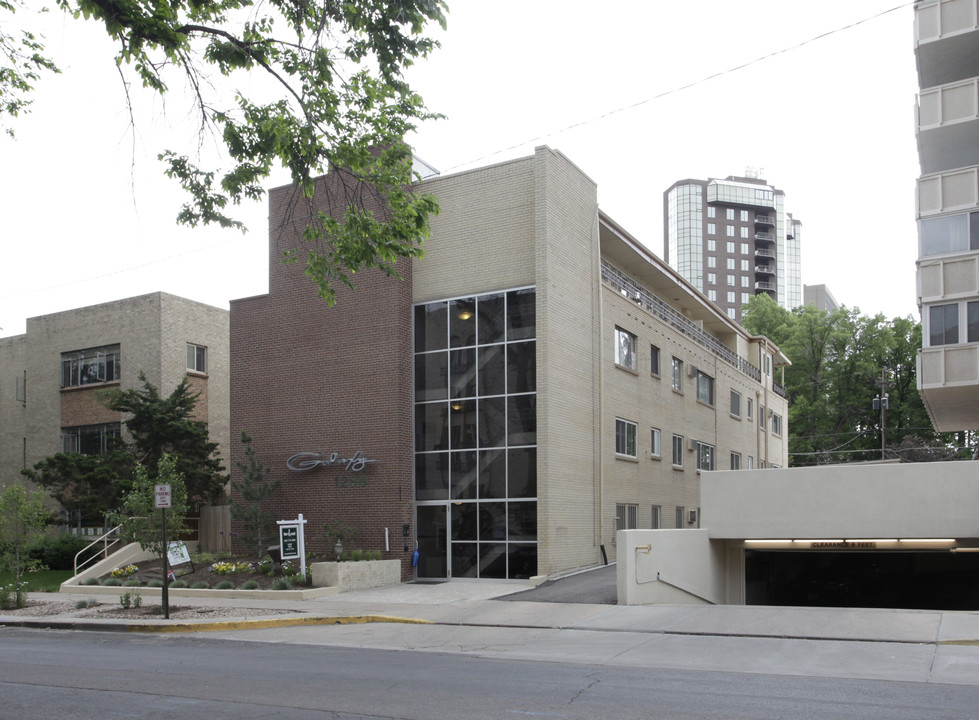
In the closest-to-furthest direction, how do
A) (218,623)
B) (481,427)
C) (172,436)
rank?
1. (218,623)
2. (481,427)
3. (172,436)

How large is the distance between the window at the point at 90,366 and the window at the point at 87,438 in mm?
1785

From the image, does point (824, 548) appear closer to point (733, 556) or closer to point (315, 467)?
point (733, 556)

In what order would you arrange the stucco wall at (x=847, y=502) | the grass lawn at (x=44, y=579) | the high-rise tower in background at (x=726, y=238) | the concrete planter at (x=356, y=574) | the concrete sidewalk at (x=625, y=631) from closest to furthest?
1. the concrete sidewalk at (x=625, y=631)
2. the stucco wall at (x=847, y=502)
3. the concrete planter at (x=356, y=574)
4. the grass lawn at (x=44, y=579)
5. the high-rise tower in background at (x=726, y=238)

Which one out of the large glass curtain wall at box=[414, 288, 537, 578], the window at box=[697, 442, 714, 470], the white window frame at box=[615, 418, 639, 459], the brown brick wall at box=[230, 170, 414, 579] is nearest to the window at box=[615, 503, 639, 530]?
the white window frame at box=[615, 418, 639, 459]

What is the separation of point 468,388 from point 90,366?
18.8 m

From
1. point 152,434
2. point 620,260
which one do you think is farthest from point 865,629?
point 152,434

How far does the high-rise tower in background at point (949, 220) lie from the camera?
78.2ft

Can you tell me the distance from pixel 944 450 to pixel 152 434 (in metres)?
37.7

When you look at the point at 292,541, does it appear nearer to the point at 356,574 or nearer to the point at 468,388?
the point at 356,574

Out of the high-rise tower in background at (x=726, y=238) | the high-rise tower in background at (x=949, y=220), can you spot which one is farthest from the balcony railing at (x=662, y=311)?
the high-rise tower in background at (x=726, y=238)

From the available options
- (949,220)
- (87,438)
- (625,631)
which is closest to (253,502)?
(87,438)

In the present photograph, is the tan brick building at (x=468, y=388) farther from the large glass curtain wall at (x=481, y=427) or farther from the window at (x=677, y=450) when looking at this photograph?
the window at (x=677, y=450)

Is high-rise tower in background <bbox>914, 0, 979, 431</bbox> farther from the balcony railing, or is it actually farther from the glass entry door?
the glass entry door

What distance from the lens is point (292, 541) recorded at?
73.4 ft
